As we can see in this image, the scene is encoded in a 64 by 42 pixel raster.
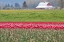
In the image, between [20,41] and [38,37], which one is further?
[38,37]

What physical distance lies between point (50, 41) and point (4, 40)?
2.09 metres

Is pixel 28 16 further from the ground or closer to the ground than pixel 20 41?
closer to the ground

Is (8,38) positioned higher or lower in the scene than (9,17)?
higher

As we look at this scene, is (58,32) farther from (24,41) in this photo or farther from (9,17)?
(9,17)

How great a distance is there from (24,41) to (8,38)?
0.96 meters

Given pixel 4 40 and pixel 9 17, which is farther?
pixel 9 17

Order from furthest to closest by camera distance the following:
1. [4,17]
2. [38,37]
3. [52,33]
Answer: [4,17]
[52,33]
[38,37]

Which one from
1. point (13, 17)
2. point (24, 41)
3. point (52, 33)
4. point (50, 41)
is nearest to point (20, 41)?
point (24, 41)

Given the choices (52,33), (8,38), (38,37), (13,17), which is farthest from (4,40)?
(13,17)

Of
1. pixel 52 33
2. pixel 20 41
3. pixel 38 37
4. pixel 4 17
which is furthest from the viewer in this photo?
pixel 4 17

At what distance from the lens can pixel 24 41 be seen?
14617 mm

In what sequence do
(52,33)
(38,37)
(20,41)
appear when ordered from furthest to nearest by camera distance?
(52,33), (38,37), (20,41)

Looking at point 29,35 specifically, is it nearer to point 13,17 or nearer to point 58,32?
point 58,32

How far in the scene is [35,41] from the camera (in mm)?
14445
